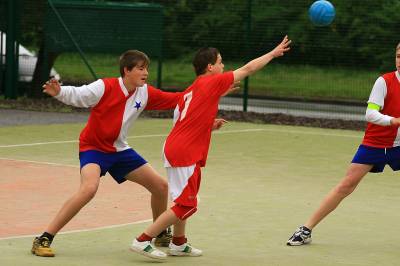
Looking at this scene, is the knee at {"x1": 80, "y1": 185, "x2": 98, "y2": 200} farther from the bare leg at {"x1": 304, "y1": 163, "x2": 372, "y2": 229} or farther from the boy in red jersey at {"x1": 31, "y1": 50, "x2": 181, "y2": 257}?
the bare leg at {"x1": 304, "y1": 163, "x2": 372, "y2": 229}

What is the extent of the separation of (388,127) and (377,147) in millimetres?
184

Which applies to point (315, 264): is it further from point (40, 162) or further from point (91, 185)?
point (40, 162)

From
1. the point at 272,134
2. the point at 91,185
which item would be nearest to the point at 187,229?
the point at 91,185

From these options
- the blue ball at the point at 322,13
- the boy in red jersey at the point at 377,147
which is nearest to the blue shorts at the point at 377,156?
the boy in red jersey at the point at 377,147

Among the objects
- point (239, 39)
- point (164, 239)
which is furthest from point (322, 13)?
point (164, 239)

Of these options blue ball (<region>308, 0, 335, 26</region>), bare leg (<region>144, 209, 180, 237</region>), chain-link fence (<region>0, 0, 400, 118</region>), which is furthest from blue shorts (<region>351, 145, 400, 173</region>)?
chain-link fence (<region>0, 0, 400, 118</region>)

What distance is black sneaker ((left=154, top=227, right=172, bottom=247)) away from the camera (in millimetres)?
9047

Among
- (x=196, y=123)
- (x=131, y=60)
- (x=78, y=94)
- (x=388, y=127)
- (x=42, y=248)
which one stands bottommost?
(x=42, y=248)

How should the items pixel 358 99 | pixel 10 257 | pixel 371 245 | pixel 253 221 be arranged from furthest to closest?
pixel 358 99
pixel 253 221
pixel 371 245
pixel 10 257

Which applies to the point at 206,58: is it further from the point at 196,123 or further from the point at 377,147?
the point at 377,147

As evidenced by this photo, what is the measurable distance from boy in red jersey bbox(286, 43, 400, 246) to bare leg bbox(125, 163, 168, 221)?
1.09 meters

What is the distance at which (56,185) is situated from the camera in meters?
12.1

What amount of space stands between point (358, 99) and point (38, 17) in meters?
7.45

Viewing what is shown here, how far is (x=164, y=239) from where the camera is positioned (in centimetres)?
905
